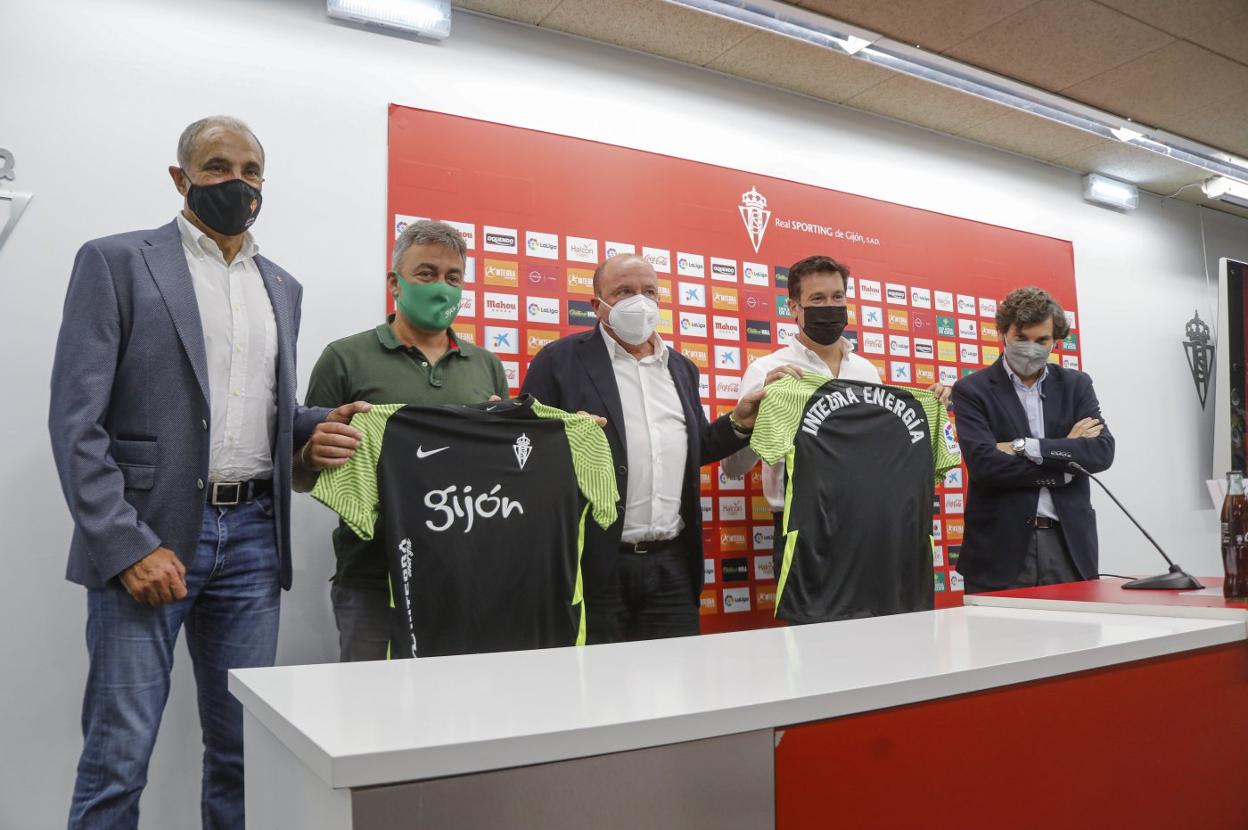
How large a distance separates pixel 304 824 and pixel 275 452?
1.40m

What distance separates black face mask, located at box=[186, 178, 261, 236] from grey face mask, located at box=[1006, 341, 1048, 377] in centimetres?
272

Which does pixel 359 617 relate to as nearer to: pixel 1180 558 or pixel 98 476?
pixel 98 476

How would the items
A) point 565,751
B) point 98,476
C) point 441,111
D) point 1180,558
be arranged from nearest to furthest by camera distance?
1. point 565,751
2. point 98,476
3. point 441,111
4. point 1180,558

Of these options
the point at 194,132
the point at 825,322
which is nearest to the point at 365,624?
the point at 194,132

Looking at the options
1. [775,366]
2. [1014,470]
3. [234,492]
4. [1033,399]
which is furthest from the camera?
[1033,399]

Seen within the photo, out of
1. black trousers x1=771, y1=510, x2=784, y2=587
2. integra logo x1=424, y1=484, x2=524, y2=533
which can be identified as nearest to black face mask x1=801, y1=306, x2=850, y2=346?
black trousers x1=771, y1=510, x2=784, y2=587

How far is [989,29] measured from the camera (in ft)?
11.6

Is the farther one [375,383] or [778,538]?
[778,538]

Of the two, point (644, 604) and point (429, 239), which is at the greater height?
point (429, 239)

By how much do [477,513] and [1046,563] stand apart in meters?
2.13

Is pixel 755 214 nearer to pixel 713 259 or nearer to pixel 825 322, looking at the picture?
pixel 713 259

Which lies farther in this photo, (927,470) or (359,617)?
(927,470)

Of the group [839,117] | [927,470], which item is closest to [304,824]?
[927,470]

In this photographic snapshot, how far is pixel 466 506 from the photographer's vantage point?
2248 millimetres
